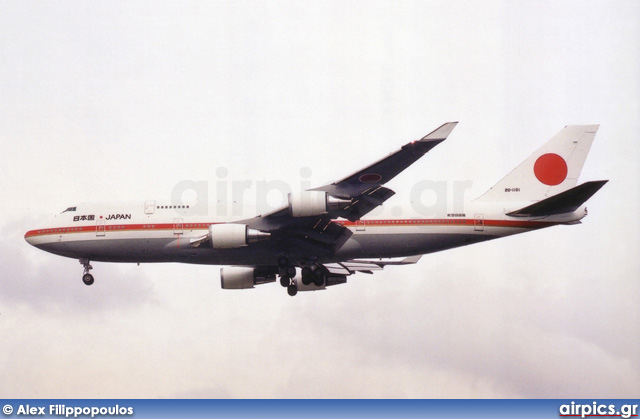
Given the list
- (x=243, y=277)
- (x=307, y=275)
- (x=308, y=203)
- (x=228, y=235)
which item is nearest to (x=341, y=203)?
(x=308, y=203)

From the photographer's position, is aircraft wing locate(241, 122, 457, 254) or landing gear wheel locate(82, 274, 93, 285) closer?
aircraft wing locate(241, 122, 457, 254)

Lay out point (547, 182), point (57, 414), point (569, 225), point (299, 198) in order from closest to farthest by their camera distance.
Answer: point (57, 414)
point (299, 198)
point (569, 225)
point (547, 182)

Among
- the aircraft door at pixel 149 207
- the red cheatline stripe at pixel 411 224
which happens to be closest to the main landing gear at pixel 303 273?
the red cheatline stripe at pixel 411 224

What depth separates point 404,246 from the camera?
125ft

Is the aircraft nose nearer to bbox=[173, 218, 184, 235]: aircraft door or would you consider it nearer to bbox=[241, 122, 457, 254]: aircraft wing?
bbox=[173, 218, 184, 235]: aircraft door

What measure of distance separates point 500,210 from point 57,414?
69.6 feet

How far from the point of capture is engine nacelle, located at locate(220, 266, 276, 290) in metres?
42.6

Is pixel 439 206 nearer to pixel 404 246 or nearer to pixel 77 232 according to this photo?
pixel 404 246

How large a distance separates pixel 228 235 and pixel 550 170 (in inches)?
658

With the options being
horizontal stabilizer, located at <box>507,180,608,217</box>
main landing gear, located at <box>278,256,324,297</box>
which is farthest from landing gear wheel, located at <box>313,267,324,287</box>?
horizontal stabilizer, located at <box>507,180,608,217</box>

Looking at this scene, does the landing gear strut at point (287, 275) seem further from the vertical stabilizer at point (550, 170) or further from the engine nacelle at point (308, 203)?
the vertical stabilizer at point (550, 170)

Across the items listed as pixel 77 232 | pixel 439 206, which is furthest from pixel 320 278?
pixel 77 232

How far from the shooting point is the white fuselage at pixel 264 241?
38.1 metres

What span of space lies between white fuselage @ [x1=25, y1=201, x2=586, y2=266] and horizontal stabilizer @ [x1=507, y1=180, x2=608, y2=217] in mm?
298
